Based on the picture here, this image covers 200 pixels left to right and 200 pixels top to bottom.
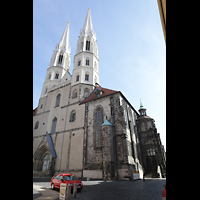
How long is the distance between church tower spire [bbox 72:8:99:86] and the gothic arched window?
25.9 feet

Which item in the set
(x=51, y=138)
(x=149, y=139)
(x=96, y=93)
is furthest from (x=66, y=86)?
(x=149, y=139)

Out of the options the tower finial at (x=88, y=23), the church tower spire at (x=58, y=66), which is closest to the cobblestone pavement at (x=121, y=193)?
the church tower spire at (x=58, y=66)

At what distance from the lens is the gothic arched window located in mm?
19159

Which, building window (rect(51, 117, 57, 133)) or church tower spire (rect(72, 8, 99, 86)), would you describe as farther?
church tower spire (rect(72, 8, 99, 86))

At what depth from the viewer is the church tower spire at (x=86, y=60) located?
93.9 feet

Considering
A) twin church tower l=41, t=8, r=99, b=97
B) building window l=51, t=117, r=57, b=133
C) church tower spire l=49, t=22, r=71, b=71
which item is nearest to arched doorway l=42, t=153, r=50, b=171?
building window l=51, t=117, r=57, b=133

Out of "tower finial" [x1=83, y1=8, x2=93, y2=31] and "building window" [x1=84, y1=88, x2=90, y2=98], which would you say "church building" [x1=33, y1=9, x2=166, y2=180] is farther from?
"tower finial" [x1=83, y1=8, x2=93, y2=31]

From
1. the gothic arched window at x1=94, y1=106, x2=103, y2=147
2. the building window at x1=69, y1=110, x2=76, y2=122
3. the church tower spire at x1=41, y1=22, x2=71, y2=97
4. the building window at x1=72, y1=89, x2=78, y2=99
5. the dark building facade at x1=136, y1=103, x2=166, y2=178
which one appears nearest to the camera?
the gothic arched window at x1=94, y1=106, x2=103, y2=147

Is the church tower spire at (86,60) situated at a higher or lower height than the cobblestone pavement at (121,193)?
higher

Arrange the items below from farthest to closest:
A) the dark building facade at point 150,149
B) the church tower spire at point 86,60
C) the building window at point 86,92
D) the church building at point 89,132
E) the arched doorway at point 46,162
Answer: the church tower spire at point 86,60, the building window at point 86,92, the dark building facade at point 150,149, the arched doorway at point 46,162, the church building at point 89,132

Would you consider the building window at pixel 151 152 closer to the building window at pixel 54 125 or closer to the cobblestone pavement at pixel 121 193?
the cobblestone pavement at pixel 121 193
